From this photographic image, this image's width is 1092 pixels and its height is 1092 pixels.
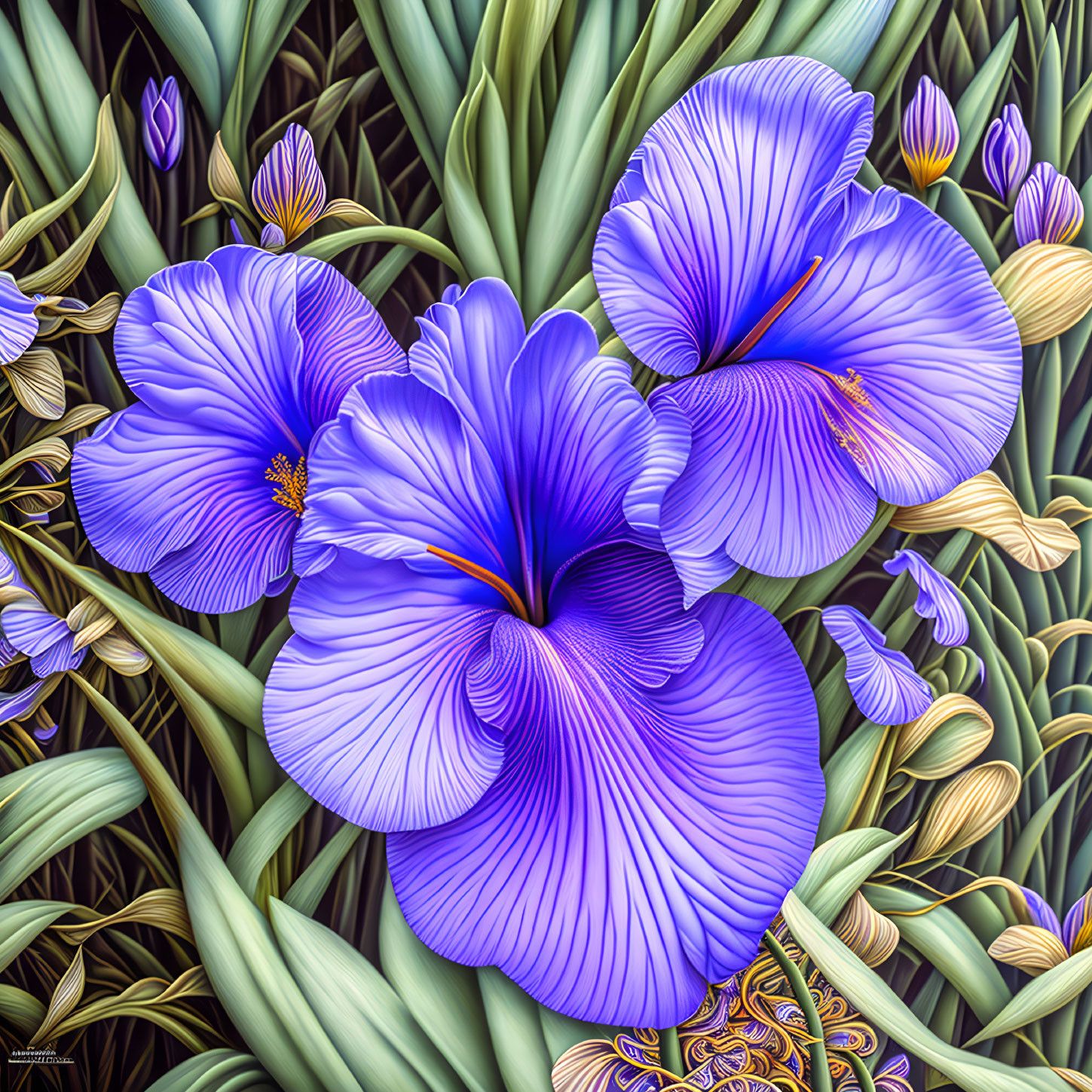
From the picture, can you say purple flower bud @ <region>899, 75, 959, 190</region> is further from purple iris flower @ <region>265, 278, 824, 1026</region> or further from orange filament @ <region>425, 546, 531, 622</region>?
orange filament @ <region>425, 546, 531, 622</region>

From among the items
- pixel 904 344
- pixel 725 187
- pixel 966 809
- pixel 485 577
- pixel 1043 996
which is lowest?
pixel 1043 996

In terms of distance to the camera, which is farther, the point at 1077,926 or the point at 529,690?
the point at 1077,926

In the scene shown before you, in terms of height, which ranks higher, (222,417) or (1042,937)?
(222,417)

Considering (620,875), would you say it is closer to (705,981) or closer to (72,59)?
(705,981)

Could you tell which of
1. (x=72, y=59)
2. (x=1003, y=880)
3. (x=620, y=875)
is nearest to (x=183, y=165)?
(x=72, y=59)

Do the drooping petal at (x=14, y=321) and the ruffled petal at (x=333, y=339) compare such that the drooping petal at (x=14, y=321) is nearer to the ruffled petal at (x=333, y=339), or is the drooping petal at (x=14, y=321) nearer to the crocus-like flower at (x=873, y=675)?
the ruffled petal at (x=333, y=339)

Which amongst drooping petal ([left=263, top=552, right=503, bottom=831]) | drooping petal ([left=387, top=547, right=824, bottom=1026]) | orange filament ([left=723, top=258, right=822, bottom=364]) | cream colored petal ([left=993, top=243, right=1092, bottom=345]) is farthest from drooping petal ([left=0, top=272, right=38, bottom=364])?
cream colored petal ([left=993, top=243, right=1092, bottom=345])

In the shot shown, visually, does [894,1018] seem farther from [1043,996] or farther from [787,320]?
[787,320]

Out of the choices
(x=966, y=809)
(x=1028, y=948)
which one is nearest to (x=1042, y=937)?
(x=1028, y=948)
